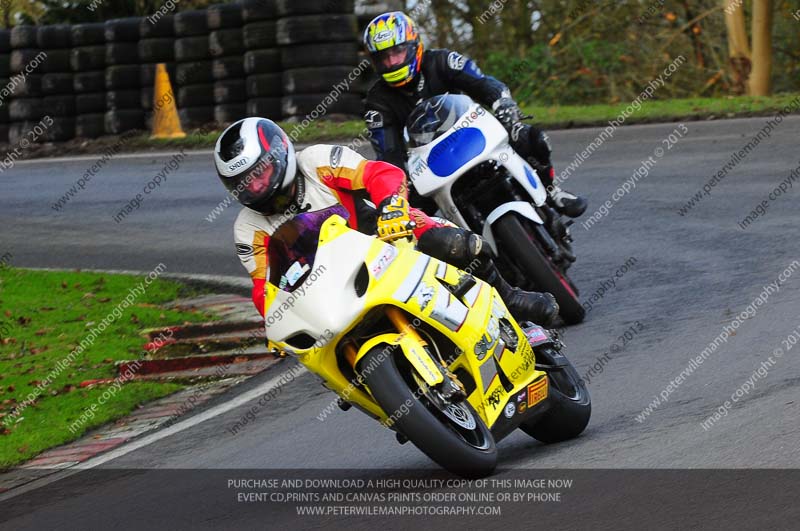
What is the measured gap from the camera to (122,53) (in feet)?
65.7

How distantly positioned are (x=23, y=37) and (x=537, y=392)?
632 inches

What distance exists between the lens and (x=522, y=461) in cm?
583

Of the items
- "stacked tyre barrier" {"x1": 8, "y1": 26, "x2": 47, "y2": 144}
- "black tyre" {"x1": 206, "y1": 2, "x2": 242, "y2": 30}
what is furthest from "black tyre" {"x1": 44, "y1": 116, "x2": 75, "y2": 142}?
"black tyre" {"x1": 206, "y1": 2, "x2": 242, "y2": 30}

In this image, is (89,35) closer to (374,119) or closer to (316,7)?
(316,7)

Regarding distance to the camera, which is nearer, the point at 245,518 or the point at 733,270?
the point at 245,518

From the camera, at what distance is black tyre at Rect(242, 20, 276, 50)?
18969mm

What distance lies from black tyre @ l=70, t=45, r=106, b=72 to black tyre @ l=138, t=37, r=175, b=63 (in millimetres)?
658

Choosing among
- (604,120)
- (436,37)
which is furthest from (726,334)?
(436,37)

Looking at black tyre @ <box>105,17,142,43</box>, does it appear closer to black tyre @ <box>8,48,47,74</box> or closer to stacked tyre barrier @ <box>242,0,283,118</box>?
black tyre @ <box>8,48,47,74</box>

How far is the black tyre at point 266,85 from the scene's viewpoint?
1895 cm

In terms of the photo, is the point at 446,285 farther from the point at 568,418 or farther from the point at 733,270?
the point at 733,270

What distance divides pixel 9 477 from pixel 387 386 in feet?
10.3

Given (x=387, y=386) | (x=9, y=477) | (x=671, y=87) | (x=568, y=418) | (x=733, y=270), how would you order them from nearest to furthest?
(x=387, y=386), (x=568, y=418), (x=9, y=477), (x=733, y=270), (x=671, y=87)

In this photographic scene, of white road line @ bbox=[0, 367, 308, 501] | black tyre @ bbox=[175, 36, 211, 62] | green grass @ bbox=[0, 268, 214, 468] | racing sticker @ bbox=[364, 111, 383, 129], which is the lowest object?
black tyre @ bbox=[175, 36, 211, 62]
